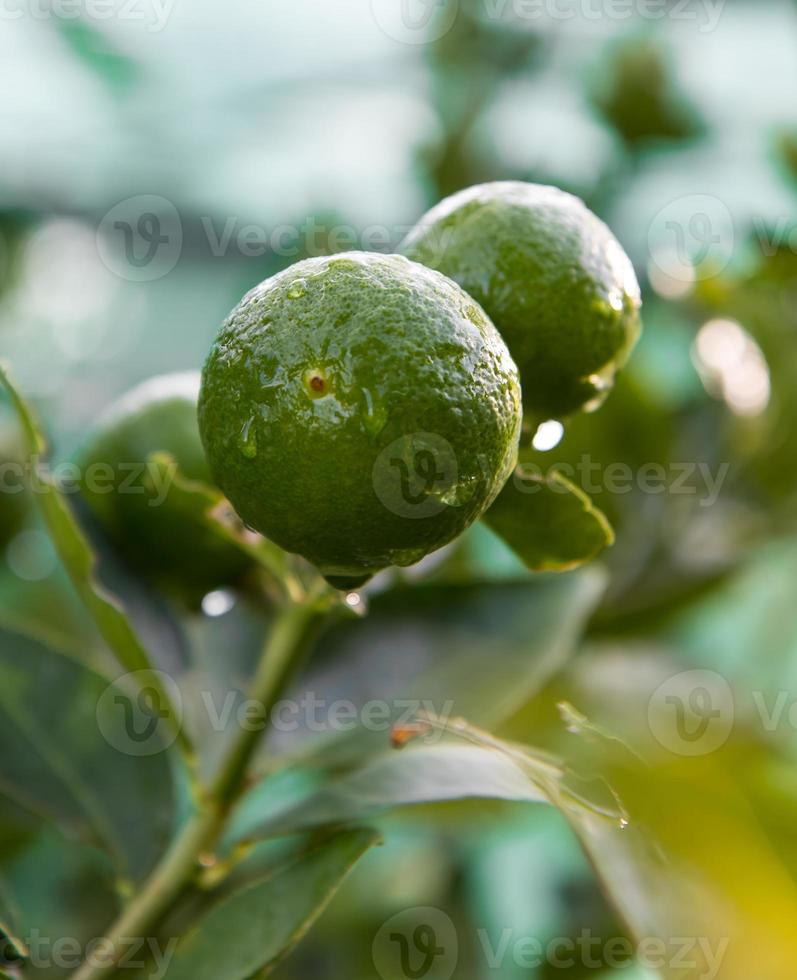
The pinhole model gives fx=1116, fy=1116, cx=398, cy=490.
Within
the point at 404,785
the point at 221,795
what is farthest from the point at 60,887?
the point at 404,785

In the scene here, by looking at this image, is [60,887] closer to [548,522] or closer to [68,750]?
[68,750]

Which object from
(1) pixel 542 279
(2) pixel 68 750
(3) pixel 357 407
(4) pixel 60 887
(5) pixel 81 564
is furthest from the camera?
(4) pixel 60 887

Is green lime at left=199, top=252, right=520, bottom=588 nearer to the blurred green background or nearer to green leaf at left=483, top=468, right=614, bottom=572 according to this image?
green leaf at left=483, top=468, right=614, bottom=572

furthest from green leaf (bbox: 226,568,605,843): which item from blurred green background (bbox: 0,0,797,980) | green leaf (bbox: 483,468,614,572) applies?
green leaf (bbox: 483,468,614,572)

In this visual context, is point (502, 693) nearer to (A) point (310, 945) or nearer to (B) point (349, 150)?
(A) point (310, 945)

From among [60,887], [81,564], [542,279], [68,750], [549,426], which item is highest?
[542,279]

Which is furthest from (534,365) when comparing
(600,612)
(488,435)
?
(600,612)
